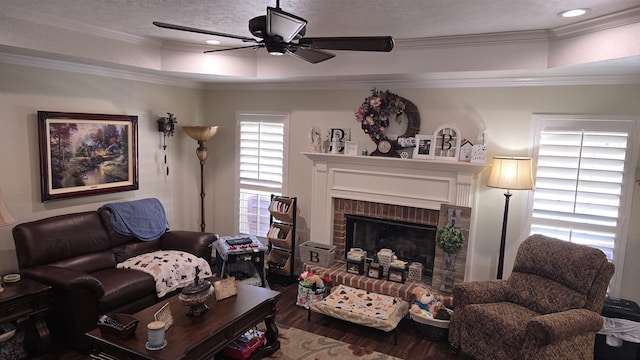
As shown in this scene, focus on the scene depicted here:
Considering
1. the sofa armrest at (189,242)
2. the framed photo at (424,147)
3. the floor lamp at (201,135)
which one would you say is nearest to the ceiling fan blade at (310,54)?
the framed photo at (424,147)

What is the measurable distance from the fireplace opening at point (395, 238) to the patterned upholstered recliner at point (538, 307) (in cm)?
97

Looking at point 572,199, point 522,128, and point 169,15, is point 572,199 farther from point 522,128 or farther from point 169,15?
point 169,15

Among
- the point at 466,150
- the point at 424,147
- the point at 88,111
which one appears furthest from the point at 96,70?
the point at 466,150

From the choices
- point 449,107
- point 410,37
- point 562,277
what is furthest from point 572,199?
point 410,37

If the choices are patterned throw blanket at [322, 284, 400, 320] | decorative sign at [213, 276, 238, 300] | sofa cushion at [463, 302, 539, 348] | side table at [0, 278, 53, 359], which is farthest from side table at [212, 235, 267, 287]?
sofa cushion at [463, 302, 539, 348]

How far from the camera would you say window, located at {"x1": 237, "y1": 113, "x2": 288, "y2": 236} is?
529cm

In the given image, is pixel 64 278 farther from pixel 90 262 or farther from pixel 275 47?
pixel 275 47

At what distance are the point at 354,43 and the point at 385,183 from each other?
2401 mm

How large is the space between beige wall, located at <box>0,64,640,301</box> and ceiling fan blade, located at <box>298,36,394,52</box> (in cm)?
220

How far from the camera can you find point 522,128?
3.94 meters

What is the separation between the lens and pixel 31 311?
3225 mm

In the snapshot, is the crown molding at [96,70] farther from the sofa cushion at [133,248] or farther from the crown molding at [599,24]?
the crown molding at [599,24]

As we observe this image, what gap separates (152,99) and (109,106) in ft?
1.94

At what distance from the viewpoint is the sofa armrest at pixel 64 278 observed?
332 cm
